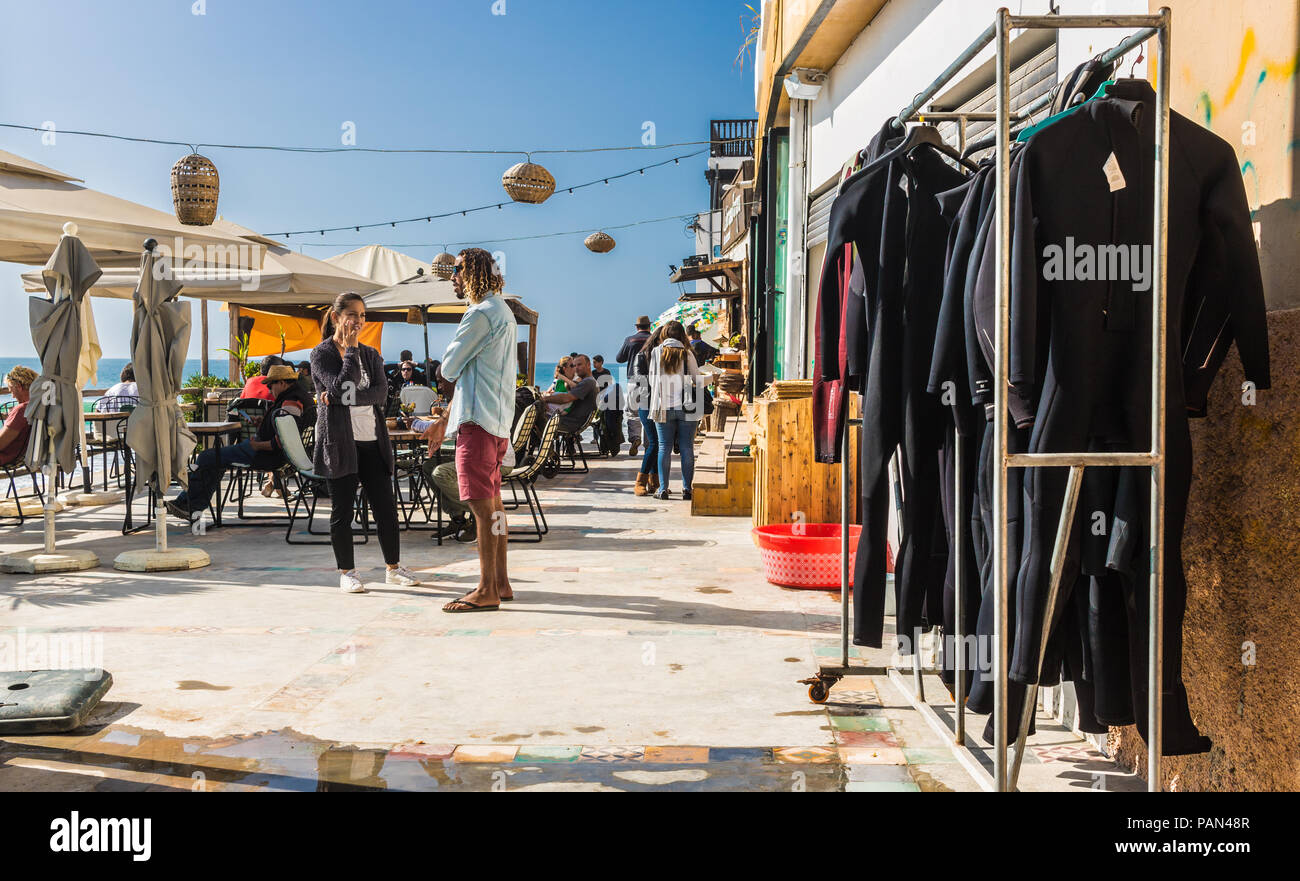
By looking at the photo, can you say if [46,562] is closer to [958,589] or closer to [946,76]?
[958,589]

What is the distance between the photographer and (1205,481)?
285 centimetres

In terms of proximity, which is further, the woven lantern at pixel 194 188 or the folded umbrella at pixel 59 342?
the woven lantern at pixel 194 188

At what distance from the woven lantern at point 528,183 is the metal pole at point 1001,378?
1130 centimetres

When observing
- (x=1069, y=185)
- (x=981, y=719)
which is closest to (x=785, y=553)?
(x=981, y=719)

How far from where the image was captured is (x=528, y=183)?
1343cm

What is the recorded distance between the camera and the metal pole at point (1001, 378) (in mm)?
2502

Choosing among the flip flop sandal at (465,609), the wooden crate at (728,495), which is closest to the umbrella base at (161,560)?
the flip flop sandal at (465,609)

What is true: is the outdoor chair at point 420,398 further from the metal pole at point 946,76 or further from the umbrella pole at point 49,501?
the metal pole at point 946,76

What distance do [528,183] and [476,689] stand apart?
1024cm

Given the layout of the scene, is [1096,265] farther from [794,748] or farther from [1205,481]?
[794,748]

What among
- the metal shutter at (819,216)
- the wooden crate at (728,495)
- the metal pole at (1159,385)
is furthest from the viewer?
the wooden crate at (728,495)

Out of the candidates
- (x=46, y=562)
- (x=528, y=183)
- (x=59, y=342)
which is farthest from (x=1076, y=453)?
(x=528, y=183)

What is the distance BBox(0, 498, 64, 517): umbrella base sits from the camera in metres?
9.02

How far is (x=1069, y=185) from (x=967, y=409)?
729 mm
